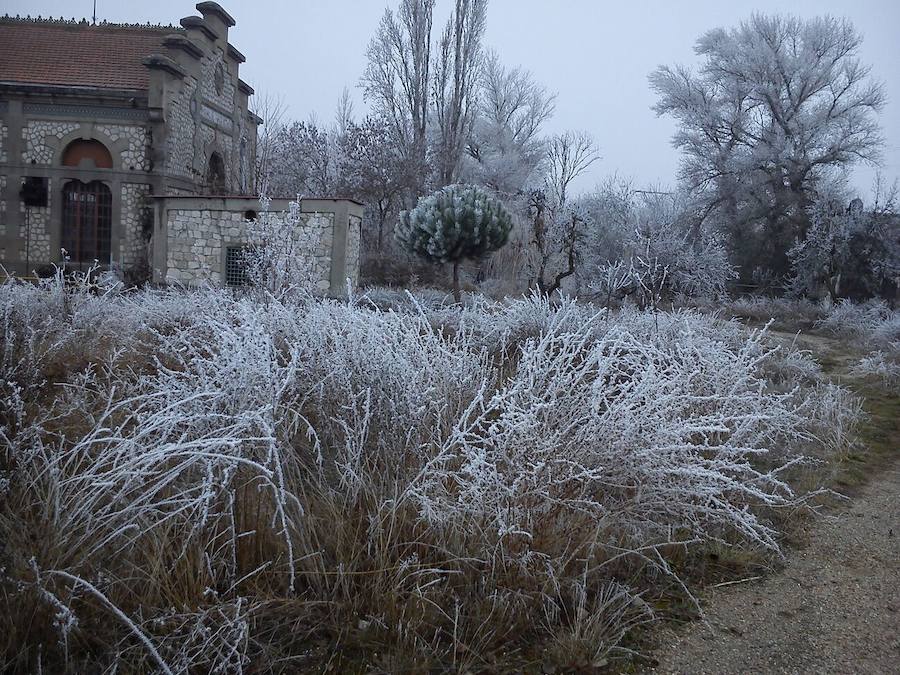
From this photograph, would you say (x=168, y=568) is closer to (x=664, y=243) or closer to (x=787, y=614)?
(x=787, y=614)

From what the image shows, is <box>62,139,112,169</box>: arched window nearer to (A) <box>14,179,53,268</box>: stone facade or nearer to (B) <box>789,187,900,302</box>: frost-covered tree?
(A) <box>14,179,53,268</box>: stone facade

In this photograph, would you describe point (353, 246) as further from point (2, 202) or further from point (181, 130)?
point (2, 202)

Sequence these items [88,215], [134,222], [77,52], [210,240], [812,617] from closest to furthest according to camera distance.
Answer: [812,617] < [210,240] < [134,222] < [88,215] < [77,52]

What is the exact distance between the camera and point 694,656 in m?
2.27

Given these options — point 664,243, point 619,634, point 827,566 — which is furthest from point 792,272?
point 619,634

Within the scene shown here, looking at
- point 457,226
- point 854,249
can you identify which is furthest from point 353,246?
point 854,249

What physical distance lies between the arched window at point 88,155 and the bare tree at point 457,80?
1013 centimetres

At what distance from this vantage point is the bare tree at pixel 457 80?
76.5 ft

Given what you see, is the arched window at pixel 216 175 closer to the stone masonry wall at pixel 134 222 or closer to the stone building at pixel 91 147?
the stone building at pixel 91 147

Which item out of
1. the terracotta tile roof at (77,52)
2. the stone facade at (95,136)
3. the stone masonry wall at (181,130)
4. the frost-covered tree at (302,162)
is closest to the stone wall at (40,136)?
the stone facade at (95,136)

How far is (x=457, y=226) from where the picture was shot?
459 inches

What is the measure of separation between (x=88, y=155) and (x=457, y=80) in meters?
11.5

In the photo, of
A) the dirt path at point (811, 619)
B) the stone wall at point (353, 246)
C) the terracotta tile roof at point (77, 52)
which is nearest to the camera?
the dirt path at point (811, 619)

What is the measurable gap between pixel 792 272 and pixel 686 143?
605cm
